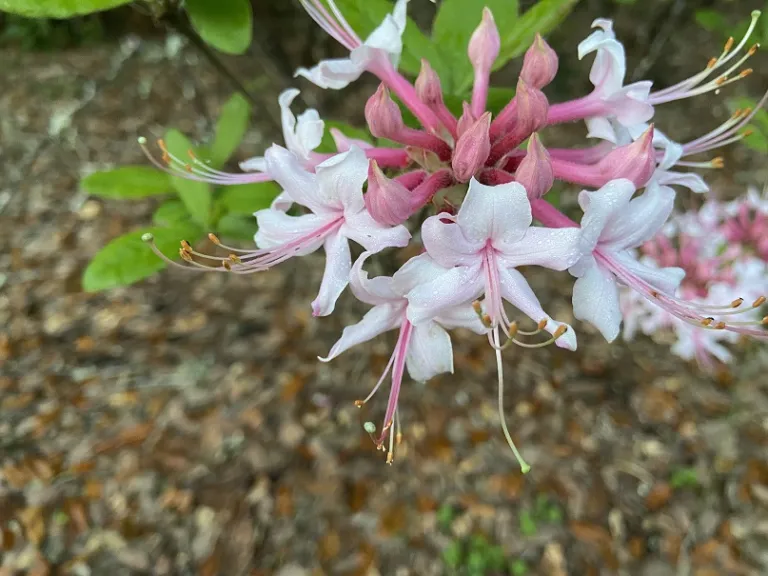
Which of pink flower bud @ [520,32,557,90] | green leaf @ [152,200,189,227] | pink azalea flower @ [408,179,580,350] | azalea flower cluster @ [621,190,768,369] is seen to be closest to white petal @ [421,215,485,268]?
pink azalea flower @ [408,179,580,350]

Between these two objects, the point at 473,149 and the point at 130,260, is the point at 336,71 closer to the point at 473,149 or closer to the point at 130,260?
the point at 473,149

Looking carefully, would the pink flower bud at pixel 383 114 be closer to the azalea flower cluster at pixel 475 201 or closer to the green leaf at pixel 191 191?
the azalea flower cluster at pixel 475 201

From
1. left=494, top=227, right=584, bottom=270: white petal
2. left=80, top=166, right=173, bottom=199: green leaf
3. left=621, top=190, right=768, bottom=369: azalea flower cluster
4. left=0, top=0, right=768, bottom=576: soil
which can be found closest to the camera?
left=494, top=227, right=584, bottom=270: white petal

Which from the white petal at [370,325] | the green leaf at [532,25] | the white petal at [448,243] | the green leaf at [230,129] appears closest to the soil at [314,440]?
the green leaf at [230,129]

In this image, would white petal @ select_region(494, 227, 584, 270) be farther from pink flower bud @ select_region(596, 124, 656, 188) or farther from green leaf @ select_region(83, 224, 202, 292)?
green leaf @ select_region(83, 224, 202, 292)

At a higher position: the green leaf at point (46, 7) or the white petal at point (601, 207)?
the green leaf at point (46, 7)

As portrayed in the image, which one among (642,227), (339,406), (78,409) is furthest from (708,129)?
(78,409)

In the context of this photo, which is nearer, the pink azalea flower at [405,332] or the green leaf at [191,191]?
the pink azalea flower at [405,332]
